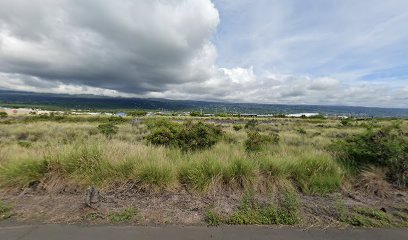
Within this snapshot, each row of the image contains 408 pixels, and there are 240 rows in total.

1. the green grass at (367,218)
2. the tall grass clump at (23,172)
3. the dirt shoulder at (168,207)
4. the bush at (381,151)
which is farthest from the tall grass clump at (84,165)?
the bush at (381,151)

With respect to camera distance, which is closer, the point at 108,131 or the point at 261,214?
the point at 261,214

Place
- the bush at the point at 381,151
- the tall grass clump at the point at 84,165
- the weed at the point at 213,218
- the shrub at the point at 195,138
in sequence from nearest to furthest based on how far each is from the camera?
the weed at the point at 213,218, the tall grass clump at the point at 84,165, the bush at the point at 381,151, the shrub at the point at 195,138

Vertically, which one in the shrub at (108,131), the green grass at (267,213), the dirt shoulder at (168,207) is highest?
the green grass at (267,213)

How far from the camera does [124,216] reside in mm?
3941

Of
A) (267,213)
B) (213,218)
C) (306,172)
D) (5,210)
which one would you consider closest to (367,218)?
(267,213)

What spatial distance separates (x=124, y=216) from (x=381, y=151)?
20.0 feet

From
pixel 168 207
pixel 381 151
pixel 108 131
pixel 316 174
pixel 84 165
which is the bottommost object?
pixel 108 131

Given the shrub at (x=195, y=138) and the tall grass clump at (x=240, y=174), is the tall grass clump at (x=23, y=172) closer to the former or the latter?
the tall grass clump at (x=240, y=174)

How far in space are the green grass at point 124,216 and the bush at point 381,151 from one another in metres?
5.33

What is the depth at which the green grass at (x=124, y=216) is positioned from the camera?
3849 mm

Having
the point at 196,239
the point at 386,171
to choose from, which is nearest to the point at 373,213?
the point at 386,171

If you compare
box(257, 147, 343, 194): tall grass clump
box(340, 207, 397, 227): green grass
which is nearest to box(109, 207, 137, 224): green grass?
box(257, 147, 343, 194): tall grass clump

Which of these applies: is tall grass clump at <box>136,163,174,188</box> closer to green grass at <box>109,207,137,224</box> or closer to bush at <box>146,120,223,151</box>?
green grass at <box>109,207,137,224</box>

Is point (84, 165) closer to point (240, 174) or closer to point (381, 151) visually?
point (240, 174)
